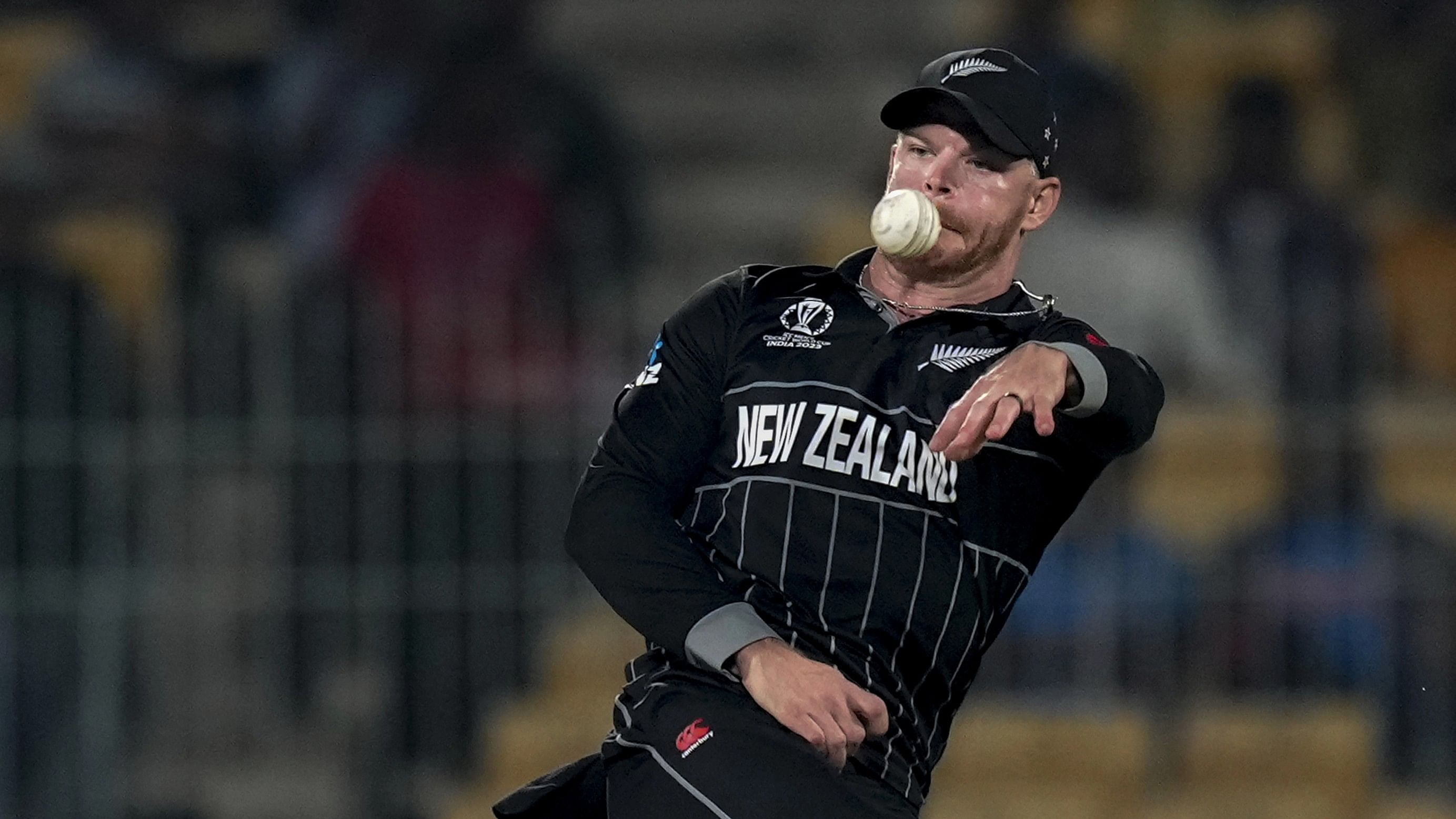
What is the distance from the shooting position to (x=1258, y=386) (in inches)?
286

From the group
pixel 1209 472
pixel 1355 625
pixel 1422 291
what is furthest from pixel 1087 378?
pixel 1422 291

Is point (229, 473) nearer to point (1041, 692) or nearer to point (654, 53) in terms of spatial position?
point (1041, 692)

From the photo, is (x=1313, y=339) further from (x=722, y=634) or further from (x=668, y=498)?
(x=722, y=634)

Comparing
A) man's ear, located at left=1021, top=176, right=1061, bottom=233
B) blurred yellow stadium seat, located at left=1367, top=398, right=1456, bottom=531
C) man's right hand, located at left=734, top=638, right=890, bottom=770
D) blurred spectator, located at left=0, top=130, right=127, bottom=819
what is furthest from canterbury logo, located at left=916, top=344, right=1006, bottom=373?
blurred spectator, located at left=0, top=130, right=127, bottom=819

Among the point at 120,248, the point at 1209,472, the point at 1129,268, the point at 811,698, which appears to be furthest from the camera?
the point at 120,248

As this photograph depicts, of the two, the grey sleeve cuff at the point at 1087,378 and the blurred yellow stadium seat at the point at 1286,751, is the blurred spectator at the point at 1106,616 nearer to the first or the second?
the blurred yellow stadium seat at the point at 1286,751

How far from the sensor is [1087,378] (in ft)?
10.5

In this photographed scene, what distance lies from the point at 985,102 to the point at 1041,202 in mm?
258

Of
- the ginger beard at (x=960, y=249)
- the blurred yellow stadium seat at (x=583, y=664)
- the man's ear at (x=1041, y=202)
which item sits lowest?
the blurred yellow stadium seat at (x=583, y=664)

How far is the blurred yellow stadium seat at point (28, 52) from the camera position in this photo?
989 cm

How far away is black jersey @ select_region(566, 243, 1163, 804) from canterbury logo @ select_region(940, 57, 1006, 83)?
357 millimetres

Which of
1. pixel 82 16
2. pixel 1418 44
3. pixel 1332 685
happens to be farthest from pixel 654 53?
Result: pixel 1332 685

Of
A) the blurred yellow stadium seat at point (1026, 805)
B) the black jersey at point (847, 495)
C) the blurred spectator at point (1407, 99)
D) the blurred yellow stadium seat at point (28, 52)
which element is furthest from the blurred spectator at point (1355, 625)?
the blurred yellow stadium seat at point (28, 52)

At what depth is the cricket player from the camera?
3268mm
